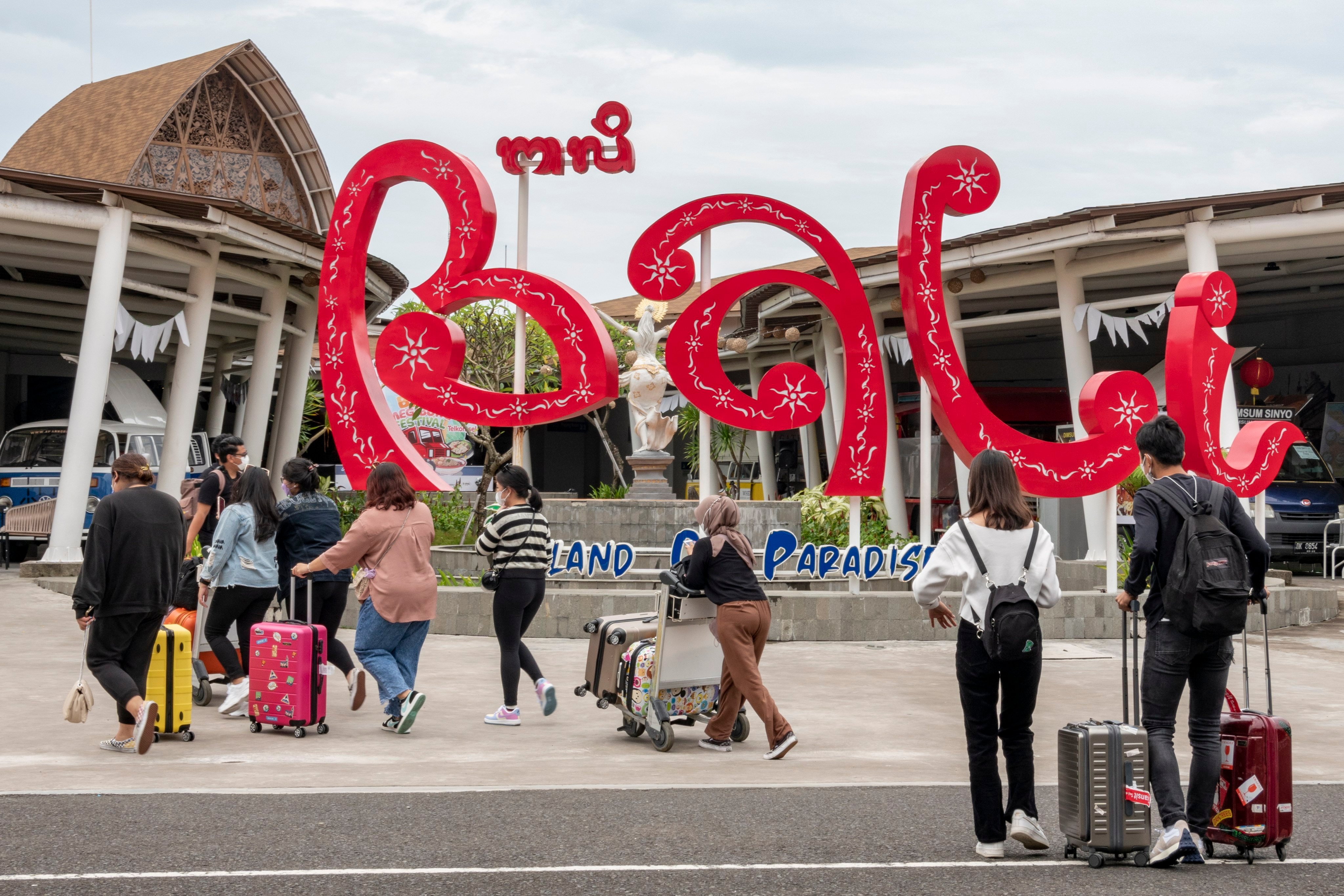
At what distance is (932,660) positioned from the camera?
464 inches

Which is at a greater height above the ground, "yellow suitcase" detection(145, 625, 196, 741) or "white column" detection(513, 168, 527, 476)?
"white column" detection(513, 168, 527, 476)

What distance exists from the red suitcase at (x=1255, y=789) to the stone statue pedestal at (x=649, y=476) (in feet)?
37.6

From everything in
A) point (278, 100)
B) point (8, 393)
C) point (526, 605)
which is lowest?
point (526, 605)

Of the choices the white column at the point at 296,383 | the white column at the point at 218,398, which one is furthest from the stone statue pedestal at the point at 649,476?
the white column at the point at 218,398

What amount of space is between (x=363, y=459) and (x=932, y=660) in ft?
19.5

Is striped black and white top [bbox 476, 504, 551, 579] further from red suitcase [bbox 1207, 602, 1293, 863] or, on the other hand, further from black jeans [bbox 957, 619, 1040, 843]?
red suitcase [bbox 1207, 602, 1293, 863]

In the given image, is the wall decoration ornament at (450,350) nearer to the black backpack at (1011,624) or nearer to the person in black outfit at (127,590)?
the person in black outfit at (127,590)

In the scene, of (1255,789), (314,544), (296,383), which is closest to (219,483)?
(314,544)

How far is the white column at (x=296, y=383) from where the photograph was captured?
25.5 m

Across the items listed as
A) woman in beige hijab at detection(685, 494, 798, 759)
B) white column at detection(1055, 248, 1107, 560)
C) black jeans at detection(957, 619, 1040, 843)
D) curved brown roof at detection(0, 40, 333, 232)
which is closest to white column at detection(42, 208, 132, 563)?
woman in beige hijab at detection(685, 494, 798, 759)

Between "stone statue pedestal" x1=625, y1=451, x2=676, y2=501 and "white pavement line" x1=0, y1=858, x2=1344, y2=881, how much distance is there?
37.7 feet

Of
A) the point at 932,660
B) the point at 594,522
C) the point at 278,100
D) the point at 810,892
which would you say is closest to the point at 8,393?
the point at 278,100

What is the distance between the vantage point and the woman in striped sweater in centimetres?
817

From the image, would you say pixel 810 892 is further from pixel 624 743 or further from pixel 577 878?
pixel 624 743
